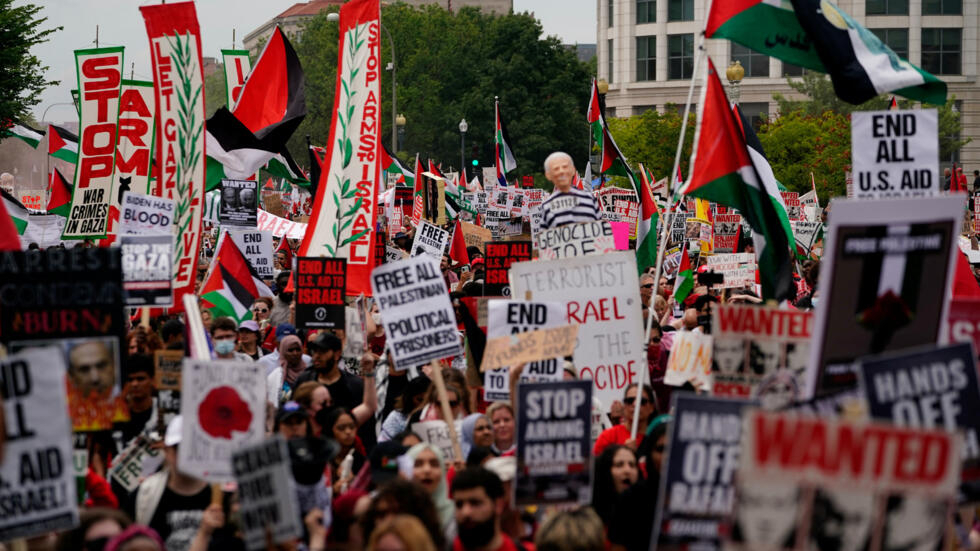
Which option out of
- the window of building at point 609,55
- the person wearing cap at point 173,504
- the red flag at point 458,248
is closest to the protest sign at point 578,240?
the person wearing cap at point 173,504

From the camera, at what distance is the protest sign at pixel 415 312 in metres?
8.57

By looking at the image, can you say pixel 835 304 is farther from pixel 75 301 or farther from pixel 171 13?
pixel 171 13

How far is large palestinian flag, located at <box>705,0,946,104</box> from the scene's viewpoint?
8953mm

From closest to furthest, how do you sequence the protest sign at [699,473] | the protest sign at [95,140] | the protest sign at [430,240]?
the protest sign at [699,473]
the protest sign at [95,140]
the protest sign at [430,240]

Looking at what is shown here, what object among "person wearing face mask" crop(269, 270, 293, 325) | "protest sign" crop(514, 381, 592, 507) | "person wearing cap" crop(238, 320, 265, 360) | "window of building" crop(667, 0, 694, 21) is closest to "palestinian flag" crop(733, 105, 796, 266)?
"protest sign" crop(514, 381, 592, 507)

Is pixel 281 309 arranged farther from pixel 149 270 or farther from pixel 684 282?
pixel 684 282

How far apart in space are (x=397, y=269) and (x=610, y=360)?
5.57 feet

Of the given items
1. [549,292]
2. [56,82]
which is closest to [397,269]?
[549,292]

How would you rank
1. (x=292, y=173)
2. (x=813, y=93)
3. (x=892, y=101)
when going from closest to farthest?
(x=892, y=101) → (x=292, y=173) → (x=813, y=93)

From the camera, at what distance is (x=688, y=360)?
866cm

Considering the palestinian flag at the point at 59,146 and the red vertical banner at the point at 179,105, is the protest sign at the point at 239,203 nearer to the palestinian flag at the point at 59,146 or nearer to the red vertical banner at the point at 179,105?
the red vertical banner at the point at 179,105

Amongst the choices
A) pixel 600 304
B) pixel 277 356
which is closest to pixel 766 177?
pixel 600 304

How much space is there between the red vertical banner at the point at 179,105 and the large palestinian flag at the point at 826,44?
573 cm

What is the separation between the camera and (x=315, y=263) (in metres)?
11.8
